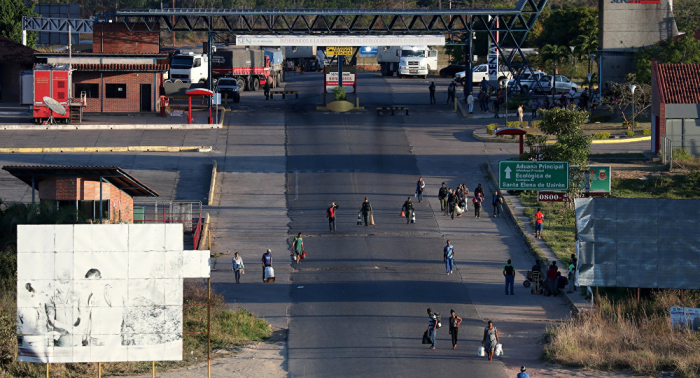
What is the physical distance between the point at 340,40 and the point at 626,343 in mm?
37944

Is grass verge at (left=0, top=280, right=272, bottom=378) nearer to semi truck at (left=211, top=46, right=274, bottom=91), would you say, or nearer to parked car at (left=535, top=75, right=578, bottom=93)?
semi truck at (left=211, top=46, right=274, bottom=91)

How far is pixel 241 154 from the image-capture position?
47.9 metres

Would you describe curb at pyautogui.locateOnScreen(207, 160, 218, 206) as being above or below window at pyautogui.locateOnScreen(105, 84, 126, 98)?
below

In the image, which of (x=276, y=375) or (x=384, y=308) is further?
(x=384, y=308)

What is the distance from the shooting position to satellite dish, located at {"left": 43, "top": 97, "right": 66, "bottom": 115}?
51.2 metres

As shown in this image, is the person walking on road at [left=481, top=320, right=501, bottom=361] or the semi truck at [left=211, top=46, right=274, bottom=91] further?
the semi truck at [left=211, top=46, right=274, bottom=91]

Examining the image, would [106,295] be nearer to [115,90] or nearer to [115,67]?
[115,67]

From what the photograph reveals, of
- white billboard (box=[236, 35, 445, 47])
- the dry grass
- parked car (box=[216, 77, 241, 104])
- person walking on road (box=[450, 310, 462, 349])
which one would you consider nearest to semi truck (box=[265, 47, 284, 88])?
parked car (box=[216, 77, 241, 104])

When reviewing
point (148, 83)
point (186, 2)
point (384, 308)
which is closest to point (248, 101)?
point (148, 83)

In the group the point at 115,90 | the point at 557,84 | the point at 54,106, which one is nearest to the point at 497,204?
the point at 54,106

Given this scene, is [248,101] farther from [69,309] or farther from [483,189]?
[69,309]

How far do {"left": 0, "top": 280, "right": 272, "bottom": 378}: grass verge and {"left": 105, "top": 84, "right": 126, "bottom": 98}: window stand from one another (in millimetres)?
31093

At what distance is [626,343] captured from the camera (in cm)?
2305

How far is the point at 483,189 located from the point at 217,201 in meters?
11.9
